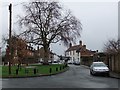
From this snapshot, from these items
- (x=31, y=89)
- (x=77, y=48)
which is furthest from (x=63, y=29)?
(x=77, y=48)

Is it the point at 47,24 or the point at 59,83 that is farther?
the point at 47,24

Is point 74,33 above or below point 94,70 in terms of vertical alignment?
above

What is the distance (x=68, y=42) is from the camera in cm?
7006

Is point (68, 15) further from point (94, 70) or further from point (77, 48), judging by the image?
point (77, 48)

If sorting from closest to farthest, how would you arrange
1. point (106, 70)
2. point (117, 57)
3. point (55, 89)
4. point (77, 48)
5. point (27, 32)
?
1. point (55, 89)
2. point (106, 70)
3. point (117, 57)
4. point (27, 32)
5. point (77, 48)

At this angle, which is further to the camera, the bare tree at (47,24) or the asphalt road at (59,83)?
the bare tree at (47,24)

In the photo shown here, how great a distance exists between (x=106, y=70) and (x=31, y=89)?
54.8 ft

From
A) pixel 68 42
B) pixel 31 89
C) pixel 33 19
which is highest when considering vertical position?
pixel 33 19

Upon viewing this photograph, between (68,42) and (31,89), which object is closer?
(31,89)

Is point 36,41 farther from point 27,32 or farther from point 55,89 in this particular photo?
point 55,89

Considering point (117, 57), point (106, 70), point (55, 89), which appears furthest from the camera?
point (117, 57)

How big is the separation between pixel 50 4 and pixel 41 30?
6.22 m

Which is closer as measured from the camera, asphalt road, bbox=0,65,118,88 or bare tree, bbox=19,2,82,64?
asphalt road, bbox=0,65,118,88

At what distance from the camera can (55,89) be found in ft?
59.5
